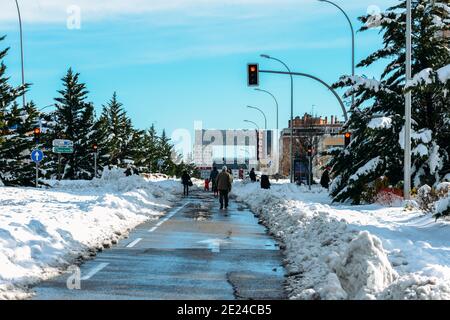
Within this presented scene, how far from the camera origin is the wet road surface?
838 cm

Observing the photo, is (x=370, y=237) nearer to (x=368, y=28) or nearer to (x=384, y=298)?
(x=384, y=298)

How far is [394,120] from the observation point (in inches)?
962

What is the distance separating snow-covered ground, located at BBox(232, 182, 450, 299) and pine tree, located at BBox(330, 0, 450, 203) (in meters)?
7.81

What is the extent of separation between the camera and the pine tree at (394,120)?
24.3m

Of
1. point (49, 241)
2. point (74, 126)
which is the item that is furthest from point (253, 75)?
point (74, 126)

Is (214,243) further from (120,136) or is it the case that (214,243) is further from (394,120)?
(120,136)

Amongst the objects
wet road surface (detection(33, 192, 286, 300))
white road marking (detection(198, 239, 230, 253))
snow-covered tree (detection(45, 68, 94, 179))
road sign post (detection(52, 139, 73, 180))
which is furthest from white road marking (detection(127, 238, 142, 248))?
snow-covered tree (detection(45, 68, 94, 179))

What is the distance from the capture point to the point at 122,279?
946cm

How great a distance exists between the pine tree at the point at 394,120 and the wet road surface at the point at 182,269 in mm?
9022

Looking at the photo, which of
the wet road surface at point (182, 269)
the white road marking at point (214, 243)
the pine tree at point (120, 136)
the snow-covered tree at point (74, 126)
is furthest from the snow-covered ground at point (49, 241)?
the pine tree at point (120, 136)

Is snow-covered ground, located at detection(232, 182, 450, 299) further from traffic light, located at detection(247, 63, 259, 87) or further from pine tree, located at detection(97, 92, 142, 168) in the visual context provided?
pine tree, located at detection(97, 92, 142, 168)

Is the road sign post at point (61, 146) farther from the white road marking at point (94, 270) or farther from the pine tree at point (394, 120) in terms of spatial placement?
the white road marking at point (94, 270)

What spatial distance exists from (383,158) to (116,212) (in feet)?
34.7
